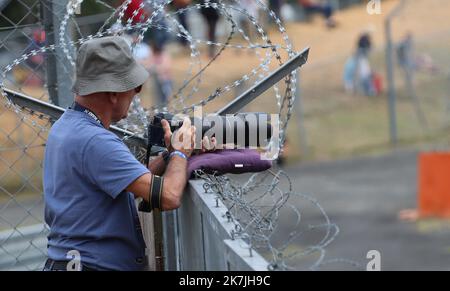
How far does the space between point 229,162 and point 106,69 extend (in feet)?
2.10

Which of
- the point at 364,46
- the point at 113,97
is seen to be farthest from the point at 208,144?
the point at 364,46

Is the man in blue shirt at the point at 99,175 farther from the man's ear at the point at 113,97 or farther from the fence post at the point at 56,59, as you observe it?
the fence post at the point at 56,59

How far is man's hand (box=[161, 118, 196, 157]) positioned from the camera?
388cm

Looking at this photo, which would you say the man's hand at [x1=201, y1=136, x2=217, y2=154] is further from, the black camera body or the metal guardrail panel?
the metal guardrail panel

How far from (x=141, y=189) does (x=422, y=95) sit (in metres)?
16.3

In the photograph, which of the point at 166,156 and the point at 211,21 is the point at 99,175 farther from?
the point at 211,21

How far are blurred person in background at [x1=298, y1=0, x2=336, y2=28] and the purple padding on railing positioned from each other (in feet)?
67.0

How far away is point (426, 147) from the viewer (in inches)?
672

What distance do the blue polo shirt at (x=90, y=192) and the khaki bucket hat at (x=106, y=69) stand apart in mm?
136

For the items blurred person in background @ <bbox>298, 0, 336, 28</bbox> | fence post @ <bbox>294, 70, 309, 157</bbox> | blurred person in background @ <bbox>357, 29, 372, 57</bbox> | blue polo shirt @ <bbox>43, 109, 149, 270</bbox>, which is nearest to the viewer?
blue polo shirt @ <bbox>43, 109, 149, 270</bbox>

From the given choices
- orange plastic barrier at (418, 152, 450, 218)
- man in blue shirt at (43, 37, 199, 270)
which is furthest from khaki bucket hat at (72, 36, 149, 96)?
orange plastic barrier at (418, 152, 450, 218)

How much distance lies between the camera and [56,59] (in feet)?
16.2
